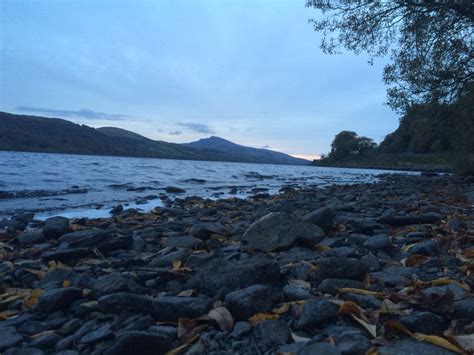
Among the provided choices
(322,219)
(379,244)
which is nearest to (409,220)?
(322,219)

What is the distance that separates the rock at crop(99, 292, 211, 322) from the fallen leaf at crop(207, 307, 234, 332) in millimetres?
147

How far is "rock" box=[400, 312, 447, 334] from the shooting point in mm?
2975

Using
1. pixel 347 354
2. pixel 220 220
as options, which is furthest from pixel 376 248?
pixel 220 220

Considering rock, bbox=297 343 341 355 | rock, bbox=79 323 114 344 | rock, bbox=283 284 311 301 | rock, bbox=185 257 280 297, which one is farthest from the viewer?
rock, bbox=185 257 280 297

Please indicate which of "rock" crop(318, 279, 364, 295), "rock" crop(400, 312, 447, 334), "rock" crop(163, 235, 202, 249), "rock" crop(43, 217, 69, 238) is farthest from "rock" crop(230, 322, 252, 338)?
"rock" crop(43, 217, 69, 238)

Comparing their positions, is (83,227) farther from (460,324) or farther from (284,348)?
(460,324)

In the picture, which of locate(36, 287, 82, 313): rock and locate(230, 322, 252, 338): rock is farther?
locate(36, 287, 82, 313): rock

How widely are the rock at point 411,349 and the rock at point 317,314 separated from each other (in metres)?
0.58

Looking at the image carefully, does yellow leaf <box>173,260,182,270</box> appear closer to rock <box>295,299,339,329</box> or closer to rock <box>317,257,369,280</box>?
rock <box>317,257,369,280</box>

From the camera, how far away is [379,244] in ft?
19.1

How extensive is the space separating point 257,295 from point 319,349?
1.04 metres

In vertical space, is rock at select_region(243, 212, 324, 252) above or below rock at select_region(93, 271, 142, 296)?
above

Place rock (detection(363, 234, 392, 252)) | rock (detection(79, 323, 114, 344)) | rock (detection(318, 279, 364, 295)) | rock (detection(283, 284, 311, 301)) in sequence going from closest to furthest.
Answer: rock (detection(79, 323, 114, 344)) < rock (detection(283, 284, 311, 301)) < rock (detection(318, 279, 364, 295)) < rock (detection(363, 234, 392, 252))

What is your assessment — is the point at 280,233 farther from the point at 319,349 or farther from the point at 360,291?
the point at 319,349
